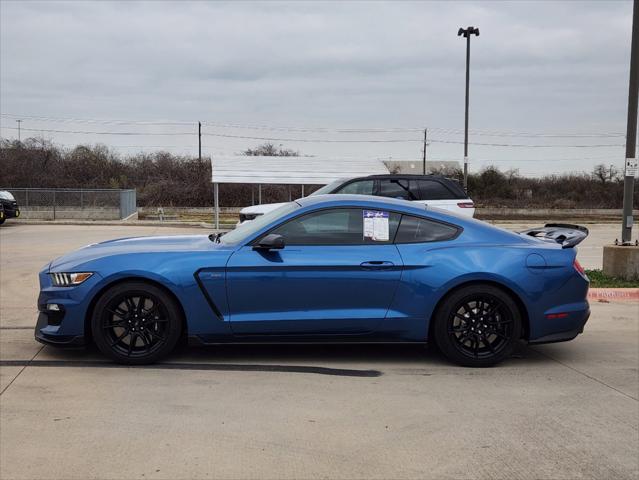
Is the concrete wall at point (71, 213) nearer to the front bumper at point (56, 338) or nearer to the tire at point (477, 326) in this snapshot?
the front bumper at point (56, 338)

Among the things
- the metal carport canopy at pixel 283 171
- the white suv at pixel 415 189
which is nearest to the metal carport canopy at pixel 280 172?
the metal carport canopy at pixel 283 171

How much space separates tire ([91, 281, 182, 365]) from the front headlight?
22 centimetres

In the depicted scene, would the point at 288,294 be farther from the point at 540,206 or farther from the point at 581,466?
the point at 540,206

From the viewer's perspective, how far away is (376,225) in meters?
5.33

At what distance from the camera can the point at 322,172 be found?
24.6 m

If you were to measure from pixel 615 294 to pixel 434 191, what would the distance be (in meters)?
4.25

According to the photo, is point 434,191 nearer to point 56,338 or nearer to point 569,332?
point 569,332

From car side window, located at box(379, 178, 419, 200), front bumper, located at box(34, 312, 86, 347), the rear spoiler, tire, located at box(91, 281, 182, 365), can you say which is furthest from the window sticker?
car side window, located at box(379, 178, 419, 200)

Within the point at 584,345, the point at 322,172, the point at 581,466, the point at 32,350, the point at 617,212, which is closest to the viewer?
the point at 581,466

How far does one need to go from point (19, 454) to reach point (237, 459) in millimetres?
1254

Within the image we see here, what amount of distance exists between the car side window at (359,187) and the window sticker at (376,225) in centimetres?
636

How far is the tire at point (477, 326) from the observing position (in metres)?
5.19

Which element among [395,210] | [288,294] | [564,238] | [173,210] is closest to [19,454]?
[288,294]

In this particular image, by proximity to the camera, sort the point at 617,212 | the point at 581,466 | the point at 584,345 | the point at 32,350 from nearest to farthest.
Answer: the point at 581,466 → the point at 32,350 → the point at 584,345 → the point at 617,212
